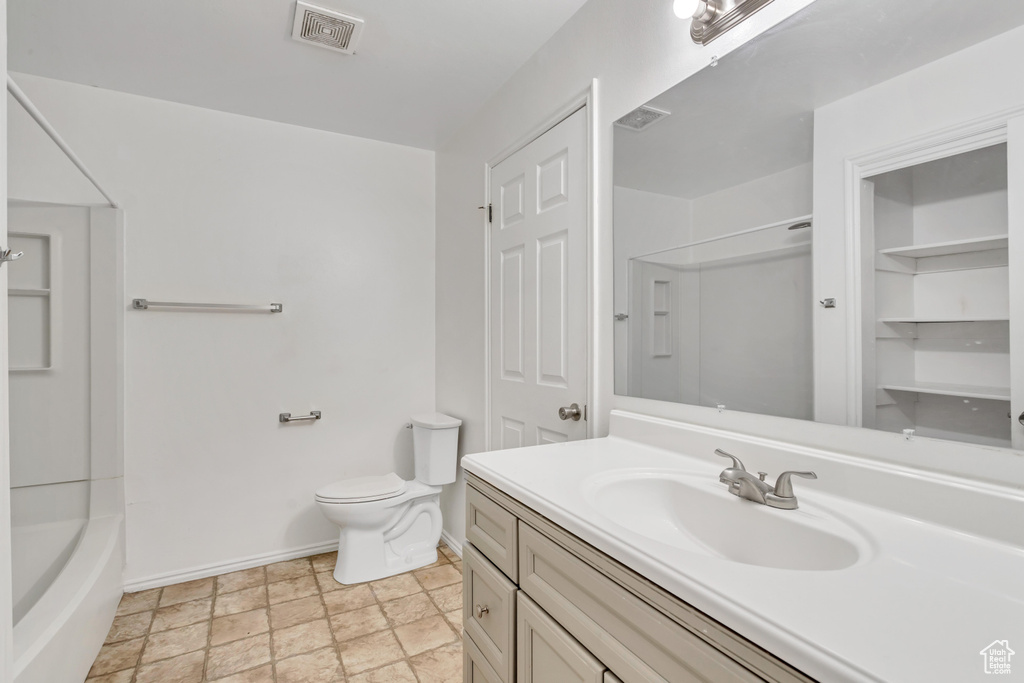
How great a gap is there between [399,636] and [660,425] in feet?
4.42

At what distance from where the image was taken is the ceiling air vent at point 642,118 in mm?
1383

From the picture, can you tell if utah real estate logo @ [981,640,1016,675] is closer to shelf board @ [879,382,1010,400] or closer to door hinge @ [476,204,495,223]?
shelf board @ [879,382,1010,400]

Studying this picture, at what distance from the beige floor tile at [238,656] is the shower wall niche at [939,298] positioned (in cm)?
202

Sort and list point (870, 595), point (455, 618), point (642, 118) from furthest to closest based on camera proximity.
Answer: point (455, 618) < point (642, 118) < point (870, 595)

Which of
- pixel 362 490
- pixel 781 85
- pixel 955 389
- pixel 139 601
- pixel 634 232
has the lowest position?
pixel 139 601

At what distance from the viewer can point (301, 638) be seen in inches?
73.3

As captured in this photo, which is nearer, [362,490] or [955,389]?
[955,389]

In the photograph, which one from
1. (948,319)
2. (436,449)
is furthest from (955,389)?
(436,449)

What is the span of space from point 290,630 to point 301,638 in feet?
0.28

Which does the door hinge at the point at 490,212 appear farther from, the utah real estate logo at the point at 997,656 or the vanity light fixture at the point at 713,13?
the utah real estate logo at the point at 997,656

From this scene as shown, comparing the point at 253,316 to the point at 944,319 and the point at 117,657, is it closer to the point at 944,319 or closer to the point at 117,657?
the point at 117,657

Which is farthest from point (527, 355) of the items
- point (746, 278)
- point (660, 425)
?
point (746, 278)

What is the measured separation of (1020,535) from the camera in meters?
0.70

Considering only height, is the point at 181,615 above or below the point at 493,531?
below
